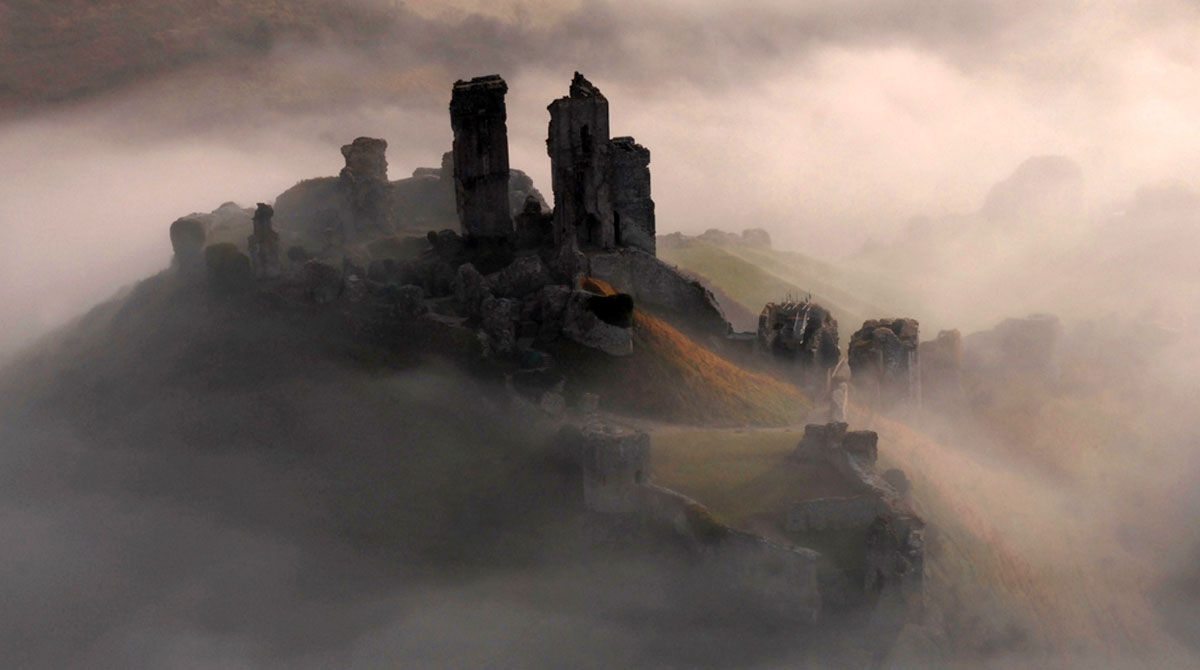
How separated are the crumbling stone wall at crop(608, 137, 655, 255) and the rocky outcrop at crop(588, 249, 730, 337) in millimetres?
1307

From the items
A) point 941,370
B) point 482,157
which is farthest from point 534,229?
point 941,370

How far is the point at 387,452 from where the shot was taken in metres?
62.2

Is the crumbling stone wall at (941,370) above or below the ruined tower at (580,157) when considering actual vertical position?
below

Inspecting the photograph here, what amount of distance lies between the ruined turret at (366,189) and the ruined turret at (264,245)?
724 cm

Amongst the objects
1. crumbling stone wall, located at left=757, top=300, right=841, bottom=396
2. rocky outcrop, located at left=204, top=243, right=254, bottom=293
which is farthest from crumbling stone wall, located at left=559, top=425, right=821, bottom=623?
rocky outcrop, located at left=204, top=243, right=254, bottom=293

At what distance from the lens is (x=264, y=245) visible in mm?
71875

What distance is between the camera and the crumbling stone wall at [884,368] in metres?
68.4

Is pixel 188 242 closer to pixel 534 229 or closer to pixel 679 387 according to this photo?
pixel 534 229

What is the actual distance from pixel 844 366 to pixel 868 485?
1883cm

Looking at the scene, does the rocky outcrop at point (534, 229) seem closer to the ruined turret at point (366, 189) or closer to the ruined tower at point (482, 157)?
the ruined tower at point (482, 157)

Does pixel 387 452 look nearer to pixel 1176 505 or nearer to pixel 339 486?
pixel 339 486

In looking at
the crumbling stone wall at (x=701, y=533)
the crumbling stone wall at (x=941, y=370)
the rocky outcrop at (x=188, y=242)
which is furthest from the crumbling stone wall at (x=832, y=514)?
the rocky outcrop at (x=188, y=242)

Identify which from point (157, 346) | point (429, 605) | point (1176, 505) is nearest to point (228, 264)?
point (157, 346)

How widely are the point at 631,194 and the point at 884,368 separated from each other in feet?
51.8
